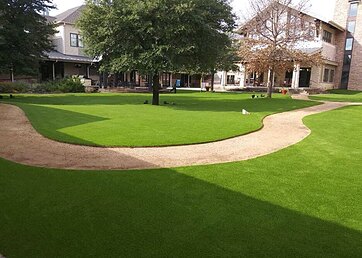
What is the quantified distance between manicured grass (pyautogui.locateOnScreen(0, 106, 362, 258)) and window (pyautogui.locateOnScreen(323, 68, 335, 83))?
37871 mm

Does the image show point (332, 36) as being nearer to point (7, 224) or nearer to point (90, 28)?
point (90, 28)

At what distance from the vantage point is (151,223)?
4.10 meters

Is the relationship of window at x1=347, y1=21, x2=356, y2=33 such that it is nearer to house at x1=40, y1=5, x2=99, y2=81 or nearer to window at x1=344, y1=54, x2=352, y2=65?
window at x1=344, y1=54, x2=352, y2=65

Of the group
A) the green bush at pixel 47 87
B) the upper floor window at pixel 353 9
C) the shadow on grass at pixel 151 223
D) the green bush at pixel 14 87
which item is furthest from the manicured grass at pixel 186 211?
the upper floor window at pixel 353 9

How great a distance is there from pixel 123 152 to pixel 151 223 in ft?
12.5

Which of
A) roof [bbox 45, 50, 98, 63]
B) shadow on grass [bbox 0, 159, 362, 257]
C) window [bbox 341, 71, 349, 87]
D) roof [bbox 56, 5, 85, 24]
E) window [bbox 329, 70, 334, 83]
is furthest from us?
window [bbox 341, 71, 349, 87]

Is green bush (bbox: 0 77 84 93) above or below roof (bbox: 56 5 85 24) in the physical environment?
below

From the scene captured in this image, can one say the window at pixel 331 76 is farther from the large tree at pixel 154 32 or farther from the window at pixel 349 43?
the large tree at pixel 154 32

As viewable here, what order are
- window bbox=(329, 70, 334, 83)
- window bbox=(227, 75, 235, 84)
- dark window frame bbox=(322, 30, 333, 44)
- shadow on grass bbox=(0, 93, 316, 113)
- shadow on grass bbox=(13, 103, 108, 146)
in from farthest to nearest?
window bbox=(227, 75, 235, 84)
window bbox=(329, 70, 334, 83)
dark window frame bbox=(322, 30, 333, 44)
shadow on grass bbox=(0, 93, 316, 113)
shadow on grass bbox=(13, 103, 108, 146)

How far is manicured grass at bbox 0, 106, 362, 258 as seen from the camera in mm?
3570

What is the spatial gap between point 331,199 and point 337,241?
4.59 feet

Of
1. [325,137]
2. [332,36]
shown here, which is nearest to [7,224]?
[325,137]

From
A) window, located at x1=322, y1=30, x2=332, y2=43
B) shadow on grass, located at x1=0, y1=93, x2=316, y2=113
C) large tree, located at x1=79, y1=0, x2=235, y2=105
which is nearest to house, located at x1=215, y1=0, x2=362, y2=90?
window, located at x1=322, y1=30, x2=332, y2=43

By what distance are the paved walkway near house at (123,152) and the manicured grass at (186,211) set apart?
0.51m
